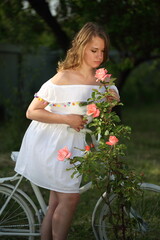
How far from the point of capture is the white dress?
2936 millimetres

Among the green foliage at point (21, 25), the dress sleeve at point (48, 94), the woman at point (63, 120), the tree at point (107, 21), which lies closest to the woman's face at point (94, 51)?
the woman at point (63, 120)

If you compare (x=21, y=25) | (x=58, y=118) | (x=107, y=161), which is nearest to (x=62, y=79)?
(x=58, y=118)

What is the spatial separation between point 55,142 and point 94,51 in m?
0.65

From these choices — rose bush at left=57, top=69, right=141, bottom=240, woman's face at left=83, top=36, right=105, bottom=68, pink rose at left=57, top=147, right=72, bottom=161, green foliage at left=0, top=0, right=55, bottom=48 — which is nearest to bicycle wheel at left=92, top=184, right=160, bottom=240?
rose bush at left=57, top=69, right=141, bottom=240

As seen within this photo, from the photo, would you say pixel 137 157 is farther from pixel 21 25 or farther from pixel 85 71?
pixel 85 71

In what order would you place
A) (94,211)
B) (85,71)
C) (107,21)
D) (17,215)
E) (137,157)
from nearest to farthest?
1. (85,71)
2. (94,211)
3. (17,215)
4. (137,157)
5. (107,21)

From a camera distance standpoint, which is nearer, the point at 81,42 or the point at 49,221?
the point at 81,42

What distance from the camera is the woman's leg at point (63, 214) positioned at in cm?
297

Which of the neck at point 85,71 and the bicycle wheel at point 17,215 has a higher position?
the neck at point 85,71

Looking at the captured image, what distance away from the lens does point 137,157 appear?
7.68m

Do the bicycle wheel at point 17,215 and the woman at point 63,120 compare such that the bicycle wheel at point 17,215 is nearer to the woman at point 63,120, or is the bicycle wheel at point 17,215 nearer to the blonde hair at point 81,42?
the woman at point 63,120

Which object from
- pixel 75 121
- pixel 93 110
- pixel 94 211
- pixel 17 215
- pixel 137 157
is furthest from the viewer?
pixel 137 157

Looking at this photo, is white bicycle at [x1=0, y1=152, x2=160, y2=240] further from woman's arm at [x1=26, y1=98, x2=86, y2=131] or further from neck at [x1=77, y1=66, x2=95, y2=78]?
neck at [x1=77, y1=66, x2=95, y2=78]

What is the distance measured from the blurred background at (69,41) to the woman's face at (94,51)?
1.65 m
